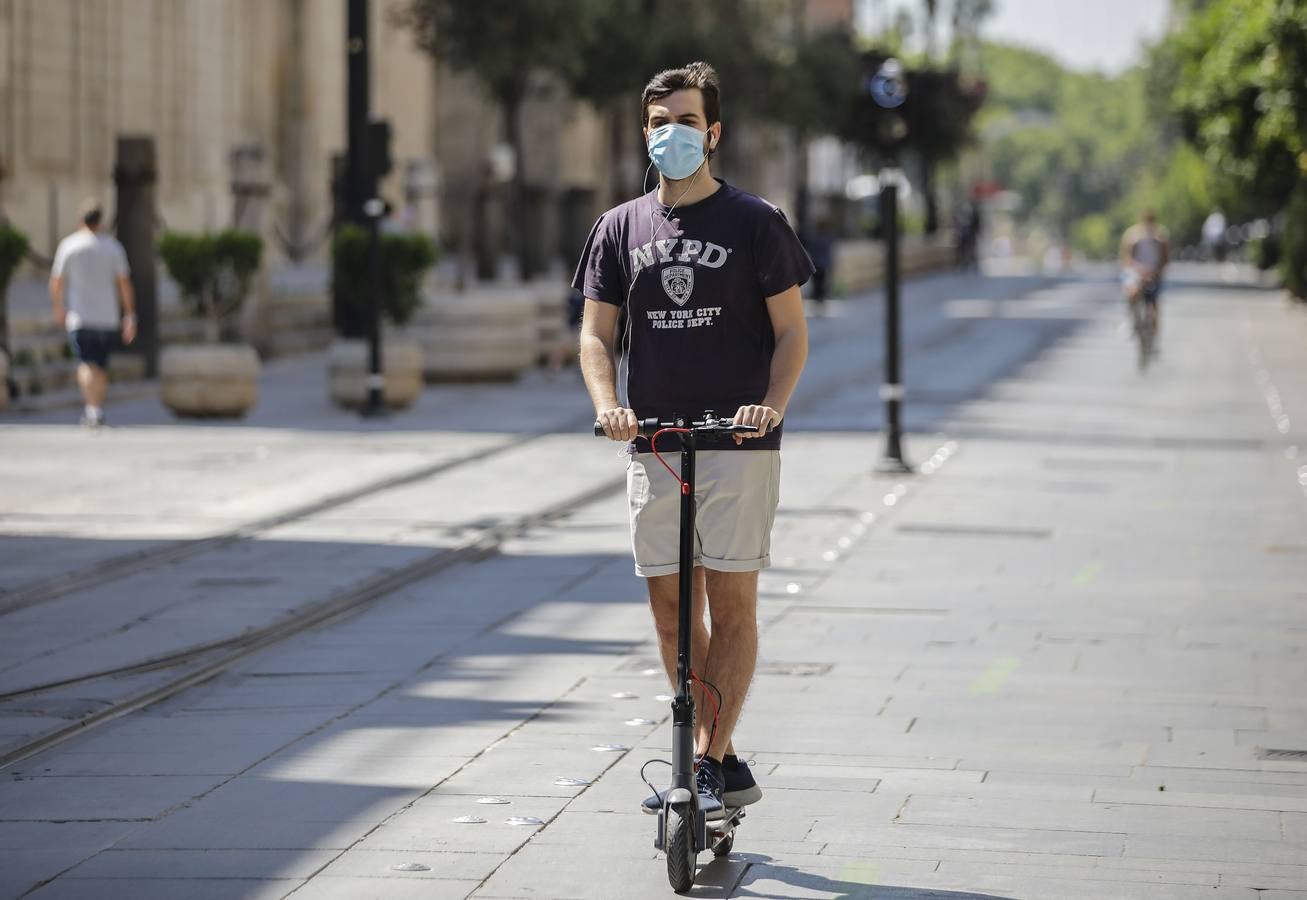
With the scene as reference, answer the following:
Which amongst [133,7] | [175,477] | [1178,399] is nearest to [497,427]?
[175,477]

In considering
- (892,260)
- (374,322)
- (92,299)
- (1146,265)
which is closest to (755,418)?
(892,260)

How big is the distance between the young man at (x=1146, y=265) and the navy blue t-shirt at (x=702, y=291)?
2447cm

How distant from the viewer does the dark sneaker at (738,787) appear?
6.30 metres

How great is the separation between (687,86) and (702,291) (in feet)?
1.70

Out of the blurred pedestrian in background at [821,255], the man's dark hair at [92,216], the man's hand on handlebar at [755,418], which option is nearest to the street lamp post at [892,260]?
the man's dark hair at [92,216]

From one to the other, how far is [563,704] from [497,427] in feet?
39.1

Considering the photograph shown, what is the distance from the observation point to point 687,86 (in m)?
6.11

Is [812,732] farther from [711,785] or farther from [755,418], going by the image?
[755,418]

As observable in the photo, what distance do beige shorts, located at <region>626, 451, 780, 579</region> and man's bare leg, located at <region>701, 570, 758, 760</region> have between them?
78 mm

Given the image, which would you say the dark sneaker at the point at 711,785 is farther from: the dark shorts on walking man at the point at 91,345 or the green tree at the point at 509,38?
the green tree at the point at 509,38

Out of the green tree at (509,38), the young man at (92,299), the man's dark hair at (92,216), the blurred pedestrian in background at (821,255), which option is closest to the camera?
the young man at (92,299)

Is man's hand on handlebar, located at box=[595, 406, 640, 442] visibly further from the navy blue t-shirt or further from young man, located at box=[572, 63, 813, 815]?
the navy blue t-shirt

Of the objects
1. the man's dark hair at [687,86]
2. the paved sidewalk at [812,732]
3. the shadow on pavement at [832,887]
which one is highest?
the man's dark hair at [687,86]

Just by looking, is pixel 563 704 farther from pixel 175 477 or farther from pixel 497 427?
pixel 497 427
